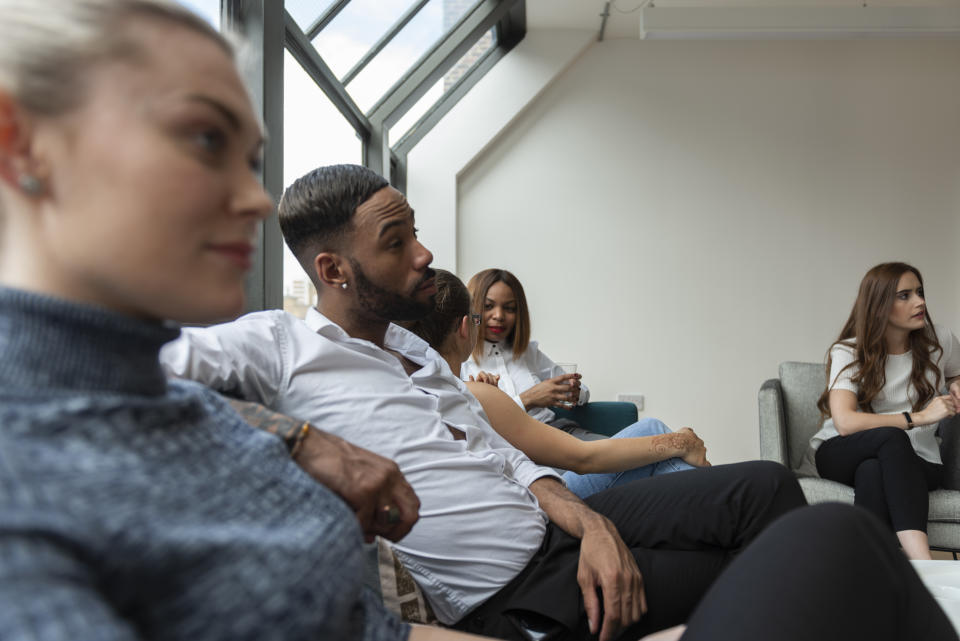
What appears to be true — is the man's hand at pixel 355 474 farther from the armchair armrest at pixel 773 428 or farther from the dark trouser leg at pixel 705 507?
the armchair armrest at pixel 773 428

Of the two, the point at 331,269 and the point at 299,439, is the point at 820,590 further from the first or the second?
the point at 331,269

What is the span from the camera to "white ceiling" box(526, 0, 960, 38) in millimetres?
4680

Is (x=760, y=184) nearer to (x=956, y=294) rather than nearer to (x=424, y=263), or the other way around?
(x=956, y=294)

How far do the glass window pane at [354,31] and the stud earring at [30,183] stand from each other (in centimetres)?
283

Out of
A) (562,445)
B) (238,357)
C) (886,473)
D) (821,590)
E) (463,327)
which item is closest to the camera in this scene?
(821,590)

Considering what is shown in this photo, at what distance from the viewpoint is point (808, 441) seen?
3398 millimetres

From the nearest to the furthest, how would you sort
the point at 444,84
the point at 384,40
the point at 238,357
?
the point at 238,357 < the point at 384,40 < the point at 444,84

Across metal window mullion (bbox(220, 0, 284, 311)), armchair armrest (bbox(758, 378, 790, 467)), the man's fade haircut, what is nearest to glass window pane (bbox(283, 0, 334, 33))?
metal window mullion (bbox(220, 0, 284, 311))

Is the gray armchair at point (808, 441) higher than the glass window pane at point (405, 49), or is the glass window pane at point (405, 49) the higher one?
the glass window pane at point (405, 49)

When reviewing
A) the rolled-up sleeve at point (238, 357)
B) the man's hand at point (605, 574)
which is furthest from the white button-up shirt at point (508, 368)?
the rolled-up sleeve at point (238, 357)

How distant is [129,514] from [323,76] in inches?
123

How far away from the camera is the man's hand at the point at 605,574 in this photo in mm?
1200

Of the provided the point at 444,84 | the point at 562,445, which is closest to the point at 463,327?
the point at 562,445

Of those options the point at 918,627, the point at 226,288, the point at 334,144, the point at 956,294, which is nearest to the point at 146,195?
the point at 226,288
